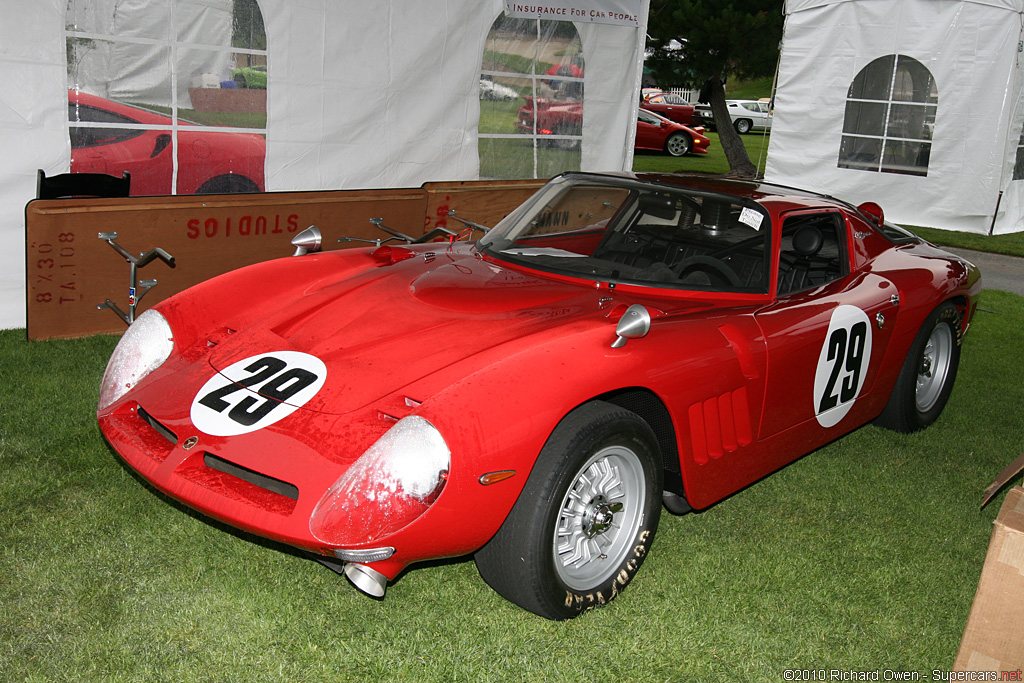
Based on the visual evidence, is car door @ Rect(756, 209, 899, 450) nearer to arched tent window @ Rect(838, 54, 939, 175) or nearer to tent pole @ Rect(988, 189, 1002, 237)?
tent pole @ Rect(988, 189, 1002, 237)

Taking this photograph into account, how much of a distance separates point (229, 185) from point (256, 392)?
3.85 metres

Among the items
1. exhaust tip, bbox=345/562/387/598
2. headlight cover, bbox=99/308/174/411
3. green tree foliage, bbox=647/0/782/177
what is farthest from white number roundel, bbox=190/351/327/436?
green tree foliage, bbox=647/0/782/177

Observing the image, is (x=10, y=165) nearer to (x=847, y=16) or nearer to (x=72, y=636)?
(x=72, y=636)

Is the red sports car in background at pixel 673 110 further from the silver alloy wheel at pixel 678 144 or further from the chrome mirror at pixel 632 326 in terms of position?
the chrome mirror at pixel 632 326

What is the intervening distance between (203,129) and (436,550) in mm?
4521

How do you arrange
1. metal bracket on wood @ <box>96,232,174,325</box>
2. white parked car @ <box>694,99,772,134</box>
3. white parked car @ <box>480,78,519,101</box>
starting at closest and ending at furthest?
metal bracket on wood @ <box>96,232,174,325</box> < white parked car @ <box>480,78,519,101</box> < white parked car @ <box>694,99,772,134</box>

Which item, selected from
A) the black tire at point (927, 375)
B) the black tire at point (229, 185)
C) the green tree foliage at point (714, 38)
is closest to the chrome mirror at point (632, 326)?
the black tire at point (927, 375)

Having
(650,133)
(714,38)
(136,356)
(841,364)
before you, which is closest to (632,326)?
(841,364)

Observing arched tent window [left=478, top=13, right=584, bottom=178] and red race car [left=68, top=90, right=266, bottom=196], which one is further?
arched tent window [left=478, top=13, right=584, bottom=178]

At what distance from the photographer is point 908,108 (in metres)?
11.3

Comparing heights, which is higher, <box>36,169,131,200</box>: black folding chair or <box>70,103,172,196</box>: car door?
<box>70,103,172,196</box>: car door

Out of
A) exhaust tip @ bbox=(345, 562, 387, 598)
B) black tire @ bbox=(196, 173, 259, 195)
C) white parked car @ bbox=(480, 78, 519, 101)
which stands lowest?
exhaust tip @ bbox=(345, 562, 387, 598)

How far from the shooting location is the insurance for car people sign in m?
7.04

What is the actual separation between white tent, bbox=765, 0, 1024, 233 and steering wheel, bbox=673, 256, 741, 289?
8902 mm
